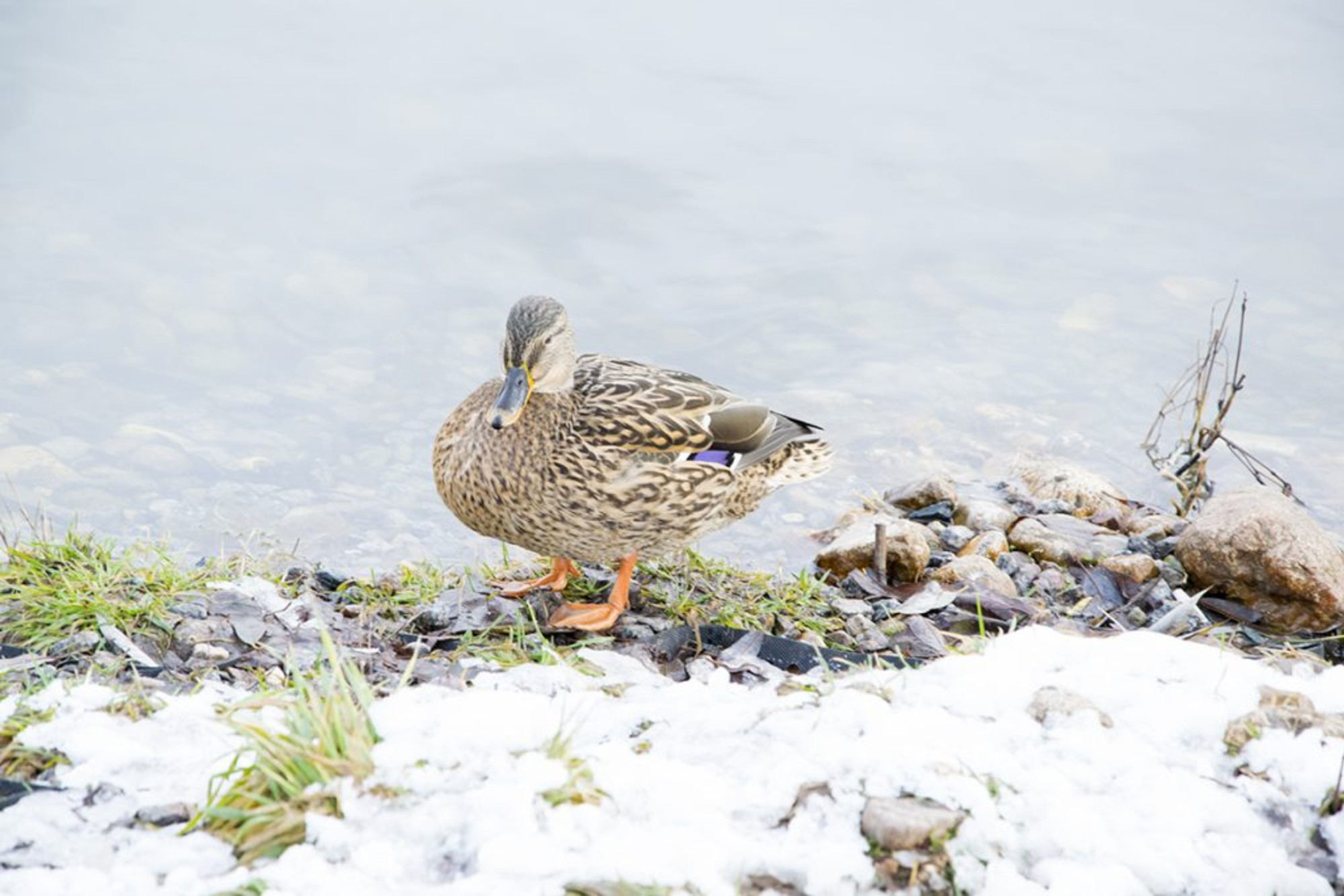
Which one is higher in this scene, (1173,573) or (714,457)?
(714,457)

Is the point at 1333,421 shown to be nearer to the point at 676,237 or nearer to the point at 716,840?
the point at 676,237

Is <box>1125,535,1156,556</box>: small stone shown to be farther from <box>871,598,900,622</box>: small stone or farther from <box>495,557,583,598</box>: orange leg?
<box>495,557,583,598</box>: orange leg

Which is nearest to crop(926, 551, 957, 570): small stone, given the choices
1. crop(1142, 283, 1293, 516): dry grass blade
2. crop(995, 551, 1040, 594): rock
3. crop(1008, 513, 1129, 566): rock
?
crop(995, 551, 1040, 594): rock

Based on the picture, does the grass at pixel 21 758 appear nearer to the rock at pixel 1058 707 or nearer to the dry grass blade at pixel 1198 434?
the rock at pixel 1058 707

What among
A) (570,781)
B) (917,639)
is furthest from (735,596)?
(570,781)

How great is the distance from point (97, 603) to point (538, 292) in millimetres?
4899

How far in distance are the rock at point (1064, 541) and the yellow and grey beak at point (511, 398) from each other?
1.99 metres

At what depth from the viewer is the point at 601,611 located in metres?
4.04

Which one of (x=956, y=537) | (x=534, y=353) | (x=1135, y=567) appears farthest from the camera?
(x=956, y=537)

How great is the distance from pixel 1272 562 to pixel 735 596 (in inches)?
68.9

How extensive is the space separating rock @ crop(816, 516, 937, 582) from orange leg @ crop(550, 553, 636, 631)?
78 cm

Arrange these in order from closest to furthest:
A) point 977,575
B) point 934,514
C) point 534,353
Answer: point 534,353
point 977,575
point 934,514

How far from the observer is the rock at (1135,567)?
4633 millimetres

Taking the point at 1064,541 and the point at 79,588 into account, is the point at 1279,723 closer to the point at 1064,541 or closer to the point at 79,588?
the point at 1064,541
